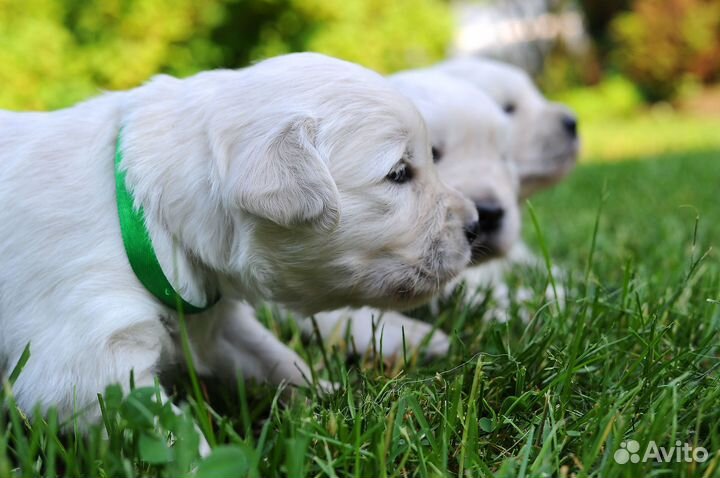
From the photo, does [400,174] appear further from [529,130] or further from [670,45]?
[670,45]

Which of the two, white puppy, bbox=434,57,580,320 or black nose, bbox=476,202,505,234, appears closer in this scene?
black nose, bbox=476,202,505,234

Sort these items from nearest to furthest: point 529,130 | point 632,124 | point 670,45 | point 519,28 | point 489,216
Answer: point 489,216
point 529,130
point 632,124
point 670,45
point 519,28

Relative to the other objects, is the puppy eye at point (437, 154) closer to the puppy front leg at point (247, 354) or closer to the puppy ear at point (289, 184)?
the puppy front leg at point (247, 354)

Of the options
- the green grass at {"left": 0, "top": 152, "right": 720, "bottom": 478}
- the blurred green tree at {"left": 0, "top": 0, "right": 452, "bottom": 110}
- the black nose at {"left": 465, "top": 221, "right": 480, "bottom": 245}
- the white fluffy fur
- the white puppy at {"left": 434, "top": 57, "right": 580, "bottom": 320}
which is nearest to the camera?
the green grass at {"left": 0, "top": 152, "right": 720, "bottom": 478}

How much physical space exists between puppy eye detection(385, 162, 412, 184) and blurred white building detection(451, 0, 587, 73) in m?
19.7

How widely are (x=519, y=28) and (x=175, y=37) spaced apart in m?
18.0

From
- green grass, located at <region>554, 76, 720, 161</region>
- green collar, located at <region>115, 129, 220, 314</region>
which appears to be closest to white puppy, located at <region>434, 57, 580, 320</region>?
green collar, located at <region>115, 129, 220, 314</region>

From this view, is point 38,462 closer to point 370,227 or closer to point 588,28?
point 370,227

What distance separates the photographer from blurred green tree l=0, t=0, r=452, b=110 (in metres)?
7.89

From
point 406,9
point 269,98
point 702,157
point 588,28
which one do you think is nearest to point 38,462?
point 269,98

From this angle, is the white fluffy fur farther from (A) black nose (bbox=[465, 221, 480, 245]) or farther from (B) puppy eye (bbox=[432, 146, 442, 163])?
(A) black nose (bbox=[465, 221, 480, 245])

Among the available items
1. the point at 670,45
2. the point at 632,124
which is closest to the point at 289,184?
the point at 632,124

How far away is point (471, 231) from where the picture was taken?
7.70ft

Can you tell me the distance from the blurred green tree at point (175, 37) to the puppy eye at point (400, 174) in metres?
6.30
